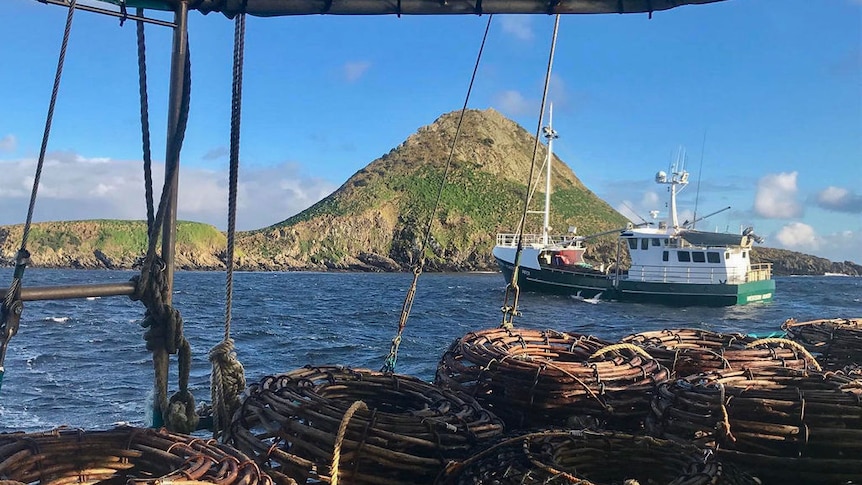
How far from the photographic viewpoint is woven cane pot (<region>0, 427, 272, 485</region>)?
2.36 m

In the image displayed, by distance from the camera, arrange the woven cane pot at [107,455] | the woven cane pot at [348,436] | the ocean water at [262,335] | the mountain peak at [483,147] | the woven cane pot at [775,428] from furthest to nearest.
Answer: the mountain peak at [483,147]
the ocean water at [262,335]
the woven cane pot at [775,428]
the woven cane pot at [348,436]
the woven cane pot at [107,455]

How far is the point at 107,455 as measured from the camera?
2.53 metres

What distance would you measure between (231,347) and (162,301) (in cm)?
48

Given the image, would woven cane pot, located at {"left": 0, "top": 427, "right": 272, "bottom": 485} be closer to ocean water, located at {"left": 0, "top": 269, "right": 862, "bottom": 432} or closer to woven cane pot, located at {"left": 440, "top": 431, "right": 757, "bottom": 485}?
woven cane pot, located at {"left": 440, "top": 431, "right": 757, "bottom": 485}

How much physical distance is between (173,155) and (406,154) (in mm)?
161351

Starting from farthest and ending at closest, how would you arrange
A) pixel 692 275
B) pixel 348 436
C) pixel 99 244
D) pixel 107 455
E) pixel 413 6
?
pixel 99 244 < pixel 692 275 < pixel 413 6 < pixel 348 436 < pixel 107 455

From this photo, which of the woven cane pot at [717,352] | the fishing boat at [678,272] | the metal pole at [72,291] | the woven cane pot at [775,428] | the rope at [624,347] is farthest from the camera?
the fishing boat at [678,272]

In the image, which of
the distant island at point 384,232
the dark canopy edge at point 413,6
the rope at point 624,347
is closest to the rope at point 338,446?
the rope at point 624,347

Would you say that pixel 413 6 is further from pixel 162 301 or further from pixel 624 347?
pixel 624 347

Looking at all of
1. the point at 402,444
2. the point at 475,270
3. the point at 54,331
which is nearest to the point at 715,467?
the point at 402,444

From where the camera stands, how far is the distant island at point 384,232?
116 m

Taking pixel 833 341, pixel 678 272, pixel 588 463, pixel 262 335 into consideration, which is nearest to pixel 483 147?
pixel 678 272

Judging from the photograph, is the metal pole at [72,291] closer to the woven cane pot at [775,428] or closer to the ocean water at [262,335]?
the ocean water at [262,335]

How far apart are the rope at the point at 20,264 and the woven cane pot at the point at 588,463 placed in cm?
196
